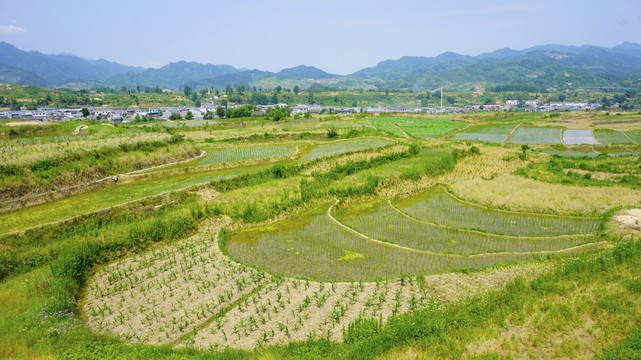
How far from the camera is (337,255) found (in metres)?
12.7

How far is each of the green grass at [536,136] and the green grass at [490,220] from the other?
25.8 m

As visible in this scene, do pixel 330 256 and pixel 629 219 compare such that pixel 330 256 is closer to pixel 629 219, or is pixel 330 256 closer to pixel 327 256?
pixel 327 256

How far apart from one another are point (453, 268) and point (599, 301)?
3.84 m

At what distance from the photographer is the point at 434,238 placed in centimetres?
1396

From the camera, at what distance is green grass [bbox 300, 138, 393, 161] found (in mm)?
29031

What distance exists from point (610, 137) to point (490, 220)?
3591 centimetres

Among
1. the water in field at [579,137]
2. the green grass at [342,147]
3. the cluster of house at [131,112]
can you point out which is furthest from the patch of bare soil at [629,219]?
the cluster of house at [131,112]

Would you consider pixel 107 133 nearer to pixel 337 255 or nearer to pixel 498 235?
pixel 337 255

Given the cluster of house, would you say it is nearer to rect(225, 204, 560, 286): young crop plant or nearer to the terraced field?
the terraced field

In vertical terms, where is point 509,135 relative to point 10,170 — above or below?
Result: below

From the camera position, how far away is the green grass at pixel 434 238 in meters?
12.9

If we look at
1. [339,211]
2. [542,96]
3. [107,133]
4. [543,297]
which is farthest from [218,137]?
[542,96]

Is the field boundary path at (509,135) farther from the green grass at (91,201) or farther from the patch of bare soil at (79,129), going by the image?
the patch of bare soil at (79,129)

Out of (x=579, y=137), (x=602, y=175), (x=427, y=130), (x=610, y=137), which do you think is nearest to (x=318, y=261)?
(x=602, y=175)
